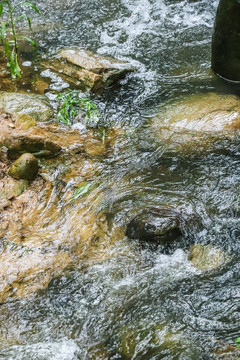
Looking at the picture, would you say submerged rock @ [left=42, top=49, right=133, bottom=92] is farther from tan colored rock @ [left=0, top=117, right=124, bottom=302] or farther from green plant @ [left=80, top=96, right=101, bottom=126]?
tan colored rock @ [left=0, top=117, right=124, bottom=302]

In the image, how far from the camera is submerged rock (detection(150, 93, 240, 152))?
4.60m

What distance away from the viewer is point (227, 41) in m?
5.29

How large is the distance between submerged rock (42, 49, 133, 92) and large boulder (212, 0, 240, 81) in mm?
1176

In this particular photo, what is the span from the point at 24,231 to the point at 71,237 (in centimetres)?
46

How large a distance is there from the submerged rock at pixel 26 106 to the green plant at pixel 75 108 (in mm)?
170

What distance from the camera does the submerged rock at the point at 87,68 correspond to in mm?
5520

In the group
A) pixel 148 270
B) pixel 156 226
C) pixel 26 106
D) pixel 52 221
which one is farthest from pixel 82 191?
pixel 26 106

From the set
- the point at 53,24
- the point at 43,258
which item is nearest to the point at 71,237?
the point at 43,258

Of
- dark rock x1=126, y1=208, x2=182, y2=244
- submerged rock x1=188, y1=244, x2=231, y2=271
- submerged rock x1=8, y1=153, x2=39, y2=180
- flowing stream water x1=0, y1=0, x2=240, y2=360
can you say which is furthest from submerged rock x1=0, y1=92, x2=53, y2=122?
submerged rock x1=188, y1=244, x2=231, y2=271

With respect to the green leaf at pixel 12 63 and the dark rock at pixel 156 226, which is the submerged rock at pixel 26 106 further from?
the dark rock at pixel 156 226

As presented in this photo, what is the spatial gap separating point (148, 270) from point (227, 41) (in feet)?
10.8

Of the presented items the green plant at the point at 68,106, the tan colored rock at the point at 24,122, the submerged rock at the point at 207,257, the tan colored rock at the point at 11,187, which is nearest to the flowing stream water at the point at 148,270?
the submerged rock at the point at 207,257

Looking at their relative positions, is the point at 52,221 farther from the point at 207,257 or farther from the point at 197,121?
the point at 197,121

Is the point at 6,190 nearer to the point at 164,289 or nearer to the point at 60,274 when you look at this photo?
the point at 60,274
